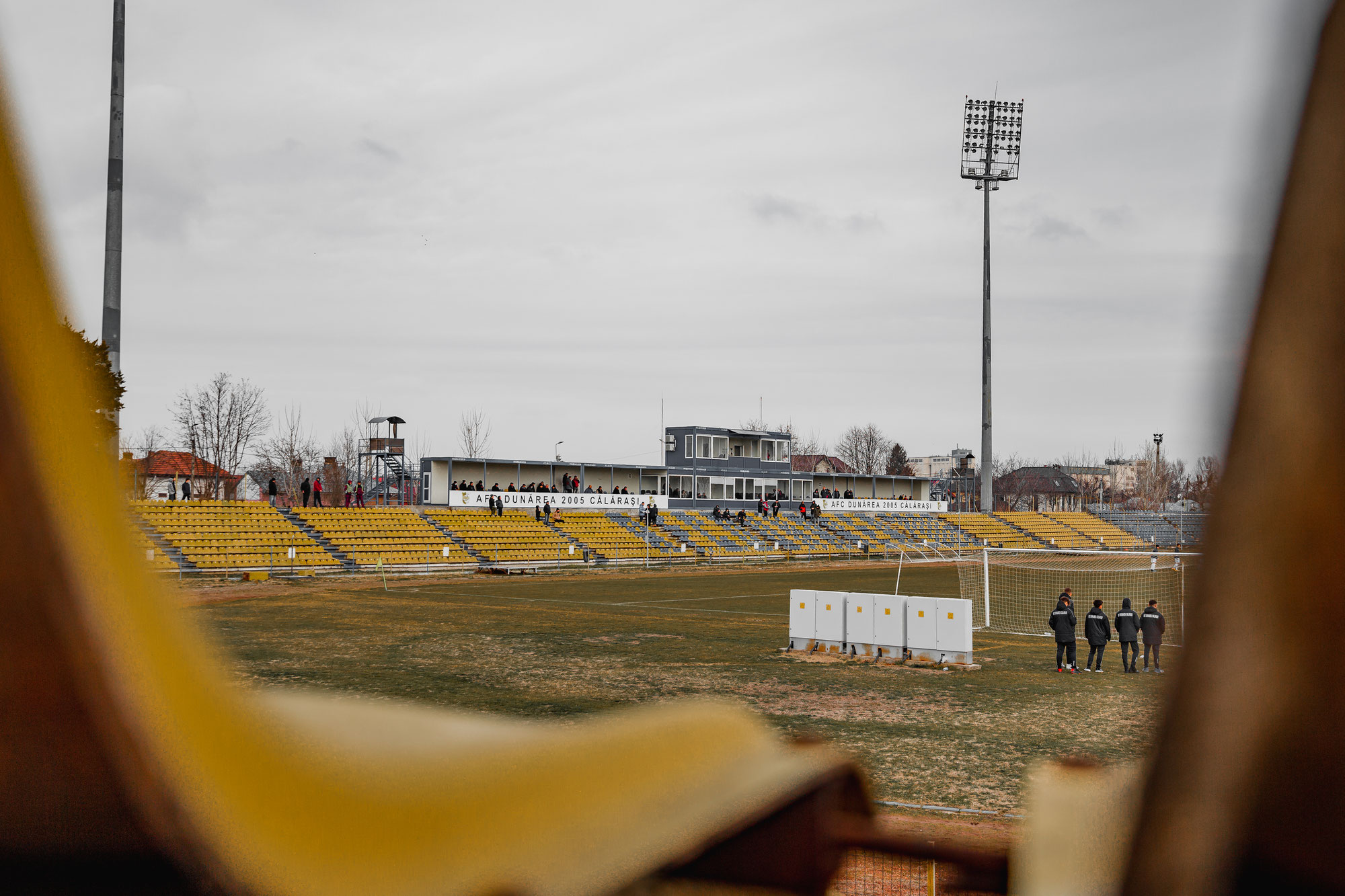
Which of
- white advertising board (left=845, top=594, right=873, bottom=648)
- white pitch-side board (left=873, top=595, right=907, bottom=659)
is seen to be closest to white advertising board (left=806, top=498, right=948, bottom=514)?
white advertising board (left=845, top=594, right=873, bottom=648)

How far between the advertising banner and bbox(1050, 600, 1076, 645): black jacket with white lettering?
34.1m

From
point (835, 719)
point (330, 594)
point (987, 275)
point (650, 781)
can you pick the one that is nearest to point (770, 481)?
point (987, 275)

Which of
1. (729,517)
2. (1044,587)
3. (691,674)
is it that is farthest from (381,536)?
(691,674)

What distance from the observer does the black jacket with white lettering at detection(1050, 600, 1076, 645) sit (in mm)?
16016

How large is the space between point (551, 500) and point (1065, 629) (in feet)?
120

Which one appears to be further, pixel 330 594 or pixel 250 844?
pixel 330 594

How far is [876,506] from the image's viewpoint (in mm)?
62750

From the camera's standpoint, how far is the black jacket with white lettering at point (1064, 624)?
16.0 metres

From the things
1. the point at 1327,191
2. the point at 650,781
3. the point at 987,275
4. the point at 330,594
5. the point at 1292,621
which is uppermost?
the point at 987,275

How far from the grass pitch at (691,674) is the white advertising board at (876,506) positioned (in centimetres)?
3413

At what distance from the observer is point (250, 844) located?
0.83 m

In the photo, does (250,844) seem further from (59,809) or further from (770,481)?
(770,481)

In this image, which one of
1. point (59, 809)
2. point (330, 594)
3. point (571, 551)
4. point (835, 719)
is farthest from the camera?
point (571, 551)

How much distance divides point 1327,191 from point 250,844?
0.92m
